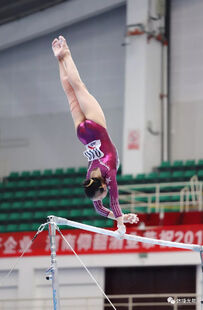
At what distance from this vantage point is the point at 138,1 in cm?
1797

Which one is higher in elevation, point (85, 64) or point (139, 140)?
point (85, 64)

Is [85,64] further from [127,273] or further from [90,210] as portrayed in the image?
[127,273]

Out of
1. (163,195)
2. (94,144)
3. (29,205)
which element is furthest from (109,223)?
(94,144)

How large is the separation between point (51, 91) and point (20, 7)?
2487 mm

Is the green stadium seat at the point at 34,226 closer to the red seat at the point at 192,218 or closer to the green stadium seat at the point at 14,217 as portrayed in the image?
the green stadium seat at the point at 14,217

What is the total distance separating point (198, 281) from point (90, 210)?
139 inches

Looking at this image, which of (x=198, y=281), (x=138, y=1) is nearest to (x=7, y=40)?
(x=138, y=1)

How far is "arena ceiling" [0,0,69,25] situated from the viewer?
19.0 m

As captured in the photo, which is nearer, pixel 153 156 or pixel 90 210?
pixel 90 210

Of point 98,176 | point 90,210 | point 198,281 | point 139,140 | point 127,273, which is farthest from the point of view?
point 139,140

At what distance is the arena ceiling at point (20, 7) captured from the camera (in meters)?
19.0

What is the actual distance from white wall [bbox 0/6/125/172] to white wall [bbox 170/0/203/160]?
1.56 m

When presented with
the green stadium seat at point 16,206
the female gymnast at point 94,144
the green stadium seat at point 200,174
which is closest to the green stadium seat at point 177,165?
the green stadium seat at point 200,174

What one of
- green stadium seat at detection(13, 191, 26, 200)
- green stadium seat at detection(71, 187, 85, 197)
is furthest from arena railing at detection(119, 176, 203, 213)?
green stadium seat at detection(13, 191, 26, 200)
